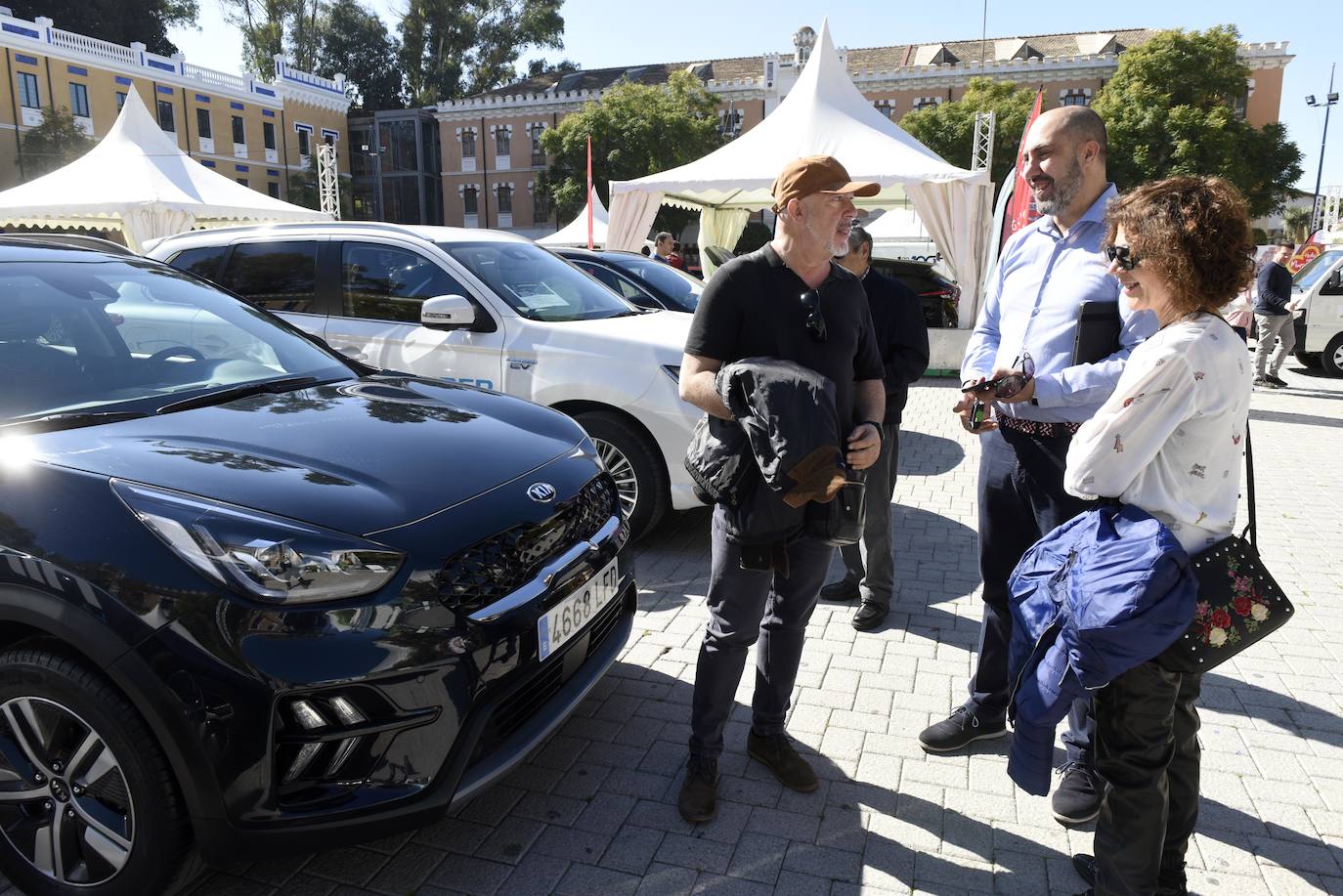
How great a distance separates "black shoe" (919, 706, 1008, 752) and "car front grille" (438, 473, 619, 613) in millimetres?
1358

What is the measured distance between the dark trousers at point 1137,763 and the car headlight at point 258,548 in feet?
5.63

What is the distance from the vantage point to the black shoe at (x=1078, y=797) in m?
2.54

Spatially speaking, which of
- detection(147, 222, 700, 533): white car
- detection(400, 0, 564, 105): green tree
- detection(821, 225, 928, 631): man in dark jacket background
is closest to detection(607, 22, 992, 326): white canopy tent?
detection(147, 222, 700, 533): white car

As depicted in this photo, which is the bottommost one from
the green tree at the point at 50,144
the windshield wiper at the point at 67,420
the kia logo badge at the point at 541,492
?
the kia logo badge at the point at 541,492

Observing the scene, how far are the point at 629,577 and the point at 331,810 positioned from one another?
126cm

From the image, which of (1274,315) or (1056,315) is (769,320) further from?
(1274,315)

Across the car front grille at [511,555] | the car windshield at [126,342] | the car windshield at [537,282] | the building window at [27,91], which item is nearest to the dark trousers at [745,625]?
the car front grille at [511,555]

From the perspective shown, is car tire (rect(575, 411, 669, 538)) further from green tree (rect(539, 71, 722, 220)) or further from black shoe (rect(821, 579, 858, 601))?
green tree (rect(539, 71, 722, 220))

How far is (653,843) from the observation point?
2.47 meters

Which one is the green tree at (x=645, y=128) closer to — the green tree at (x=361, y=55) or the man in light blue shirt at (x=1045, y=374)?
the green tree at (x=361, y=55)

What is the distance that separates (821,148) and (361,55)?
56386mm

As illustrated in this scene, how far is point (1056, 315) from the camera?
8.49 feet

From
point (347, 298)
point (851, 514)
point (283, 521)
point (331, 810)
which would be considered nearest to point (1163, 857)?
point (851, 514)

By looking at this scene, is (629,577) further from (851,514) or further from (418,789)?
(418,789)
